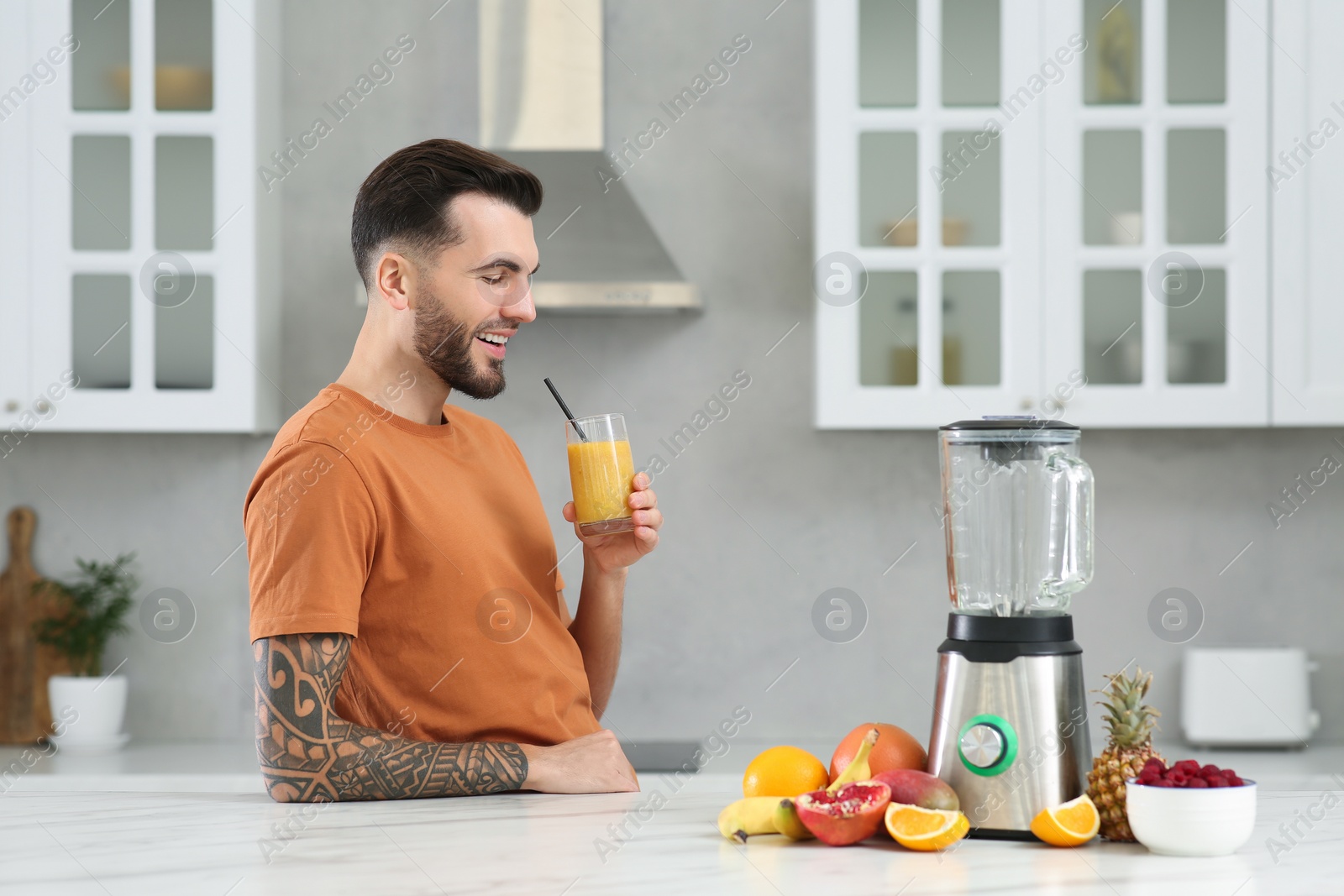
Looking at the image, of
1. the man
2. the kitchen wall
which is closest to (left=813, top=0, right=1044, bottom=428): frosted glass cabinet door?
the kitchen wall

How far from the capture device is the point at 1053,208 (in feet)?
8.08

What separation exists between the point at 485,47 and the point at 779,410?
1.08m

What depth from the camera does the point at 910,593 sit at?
2.77 meters

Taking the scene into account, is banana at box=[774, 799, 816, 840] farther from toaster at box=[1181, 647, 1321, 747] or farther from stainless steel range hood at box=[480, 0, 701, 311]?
toaster at box=[1181, 647, 1321, 747]

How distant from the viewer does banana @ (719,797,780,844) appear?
0.98 meters

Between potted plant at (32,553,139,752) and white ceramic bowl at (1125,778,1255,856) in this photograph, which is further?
potted plant at (32,553,139,752)

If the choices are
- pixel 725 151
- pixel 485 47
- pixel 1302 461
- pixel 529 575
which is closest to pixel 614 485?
pixel 529 575

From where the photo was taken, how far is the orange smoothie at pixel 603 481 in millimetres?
1363

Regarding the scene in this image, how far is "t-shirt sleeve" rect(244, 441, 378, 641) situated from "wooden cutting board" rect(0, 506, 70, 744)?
1.80 meters

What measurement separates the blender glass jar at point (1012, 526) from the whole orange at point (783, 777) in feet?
0.75

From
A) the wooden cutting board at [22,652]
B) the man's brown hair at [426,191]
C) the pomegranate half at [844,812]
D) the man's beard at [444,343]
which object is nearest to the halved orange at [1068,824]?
the pomegranate half at [844,812]

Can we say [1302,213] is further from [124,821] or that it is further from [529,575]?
[124,821]

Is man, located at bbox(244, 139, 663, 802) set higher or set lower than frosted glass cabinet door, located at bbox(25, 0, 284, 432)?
lower

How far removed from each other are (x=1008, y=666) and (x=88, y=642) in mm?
2340
